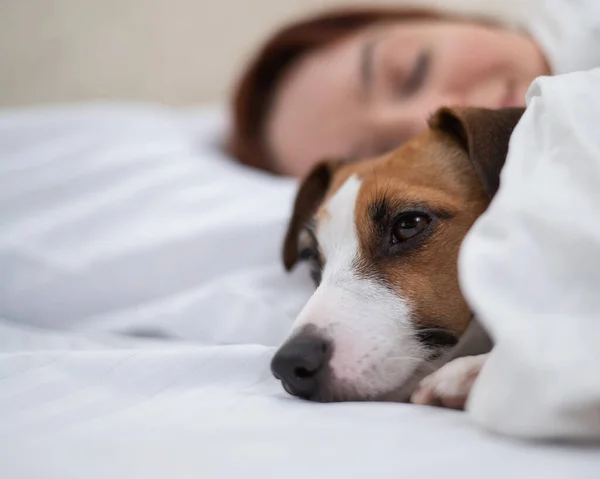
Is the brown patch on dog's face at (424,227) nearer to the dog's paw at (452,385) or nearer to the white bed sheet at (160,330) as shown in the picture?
the dog's paw at (452,385)

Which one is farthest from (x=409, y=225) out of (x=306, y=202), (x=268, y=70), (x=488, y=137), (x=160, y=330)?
(x=268, y=70)

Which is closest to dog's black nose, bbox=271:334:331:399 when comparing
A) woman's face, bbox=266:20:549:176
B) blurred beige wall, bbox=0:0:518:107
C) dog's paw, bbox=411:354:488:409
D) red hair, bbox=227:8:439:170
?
dog's paw, bbox=411:354:488:409

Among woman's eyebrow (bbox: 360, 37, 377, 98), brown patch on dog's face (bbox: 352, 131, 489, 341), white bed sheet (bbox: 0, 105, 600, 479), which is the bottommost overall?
white bed sheet (bbox: 0, 105, 600, 479)

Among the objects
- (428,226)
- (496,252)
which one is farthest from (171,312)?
(496,252)

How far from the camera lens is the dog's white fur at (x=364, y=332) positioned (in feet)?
2.79

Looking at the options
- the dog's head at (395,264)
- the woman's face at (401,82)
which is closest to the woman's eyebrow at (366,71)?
the woman's face at (401,82)

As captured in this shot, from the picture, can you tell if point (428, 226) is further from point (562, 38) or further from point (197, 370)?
point (562, 38)

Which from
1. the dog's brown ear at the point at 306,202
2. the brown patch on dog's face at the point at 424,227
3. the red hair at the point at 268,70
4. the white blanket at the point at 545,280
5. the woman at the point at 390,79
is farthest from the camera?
the red hair at the point at 268,70

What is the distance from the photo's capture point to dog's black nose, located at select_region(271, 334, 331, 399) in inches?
33.0

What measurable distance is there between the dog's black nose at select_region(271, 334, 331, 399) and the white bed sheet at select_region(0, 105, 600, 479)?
0.04 meters

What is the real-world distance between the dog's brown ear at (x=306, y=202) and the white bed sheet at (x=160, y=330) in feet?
0.21

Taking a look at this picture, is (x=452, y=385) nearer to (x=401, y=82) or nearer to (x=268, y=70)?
(x=401, y=82)

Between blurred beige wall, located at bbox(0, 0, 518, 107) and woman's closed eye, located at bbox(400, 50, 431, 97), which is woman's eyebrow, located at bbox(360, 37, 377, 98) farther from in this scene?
blurred beige wall, located at bbox(0, 0, 518, 107)

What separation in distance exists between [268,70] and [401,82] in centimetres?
70
